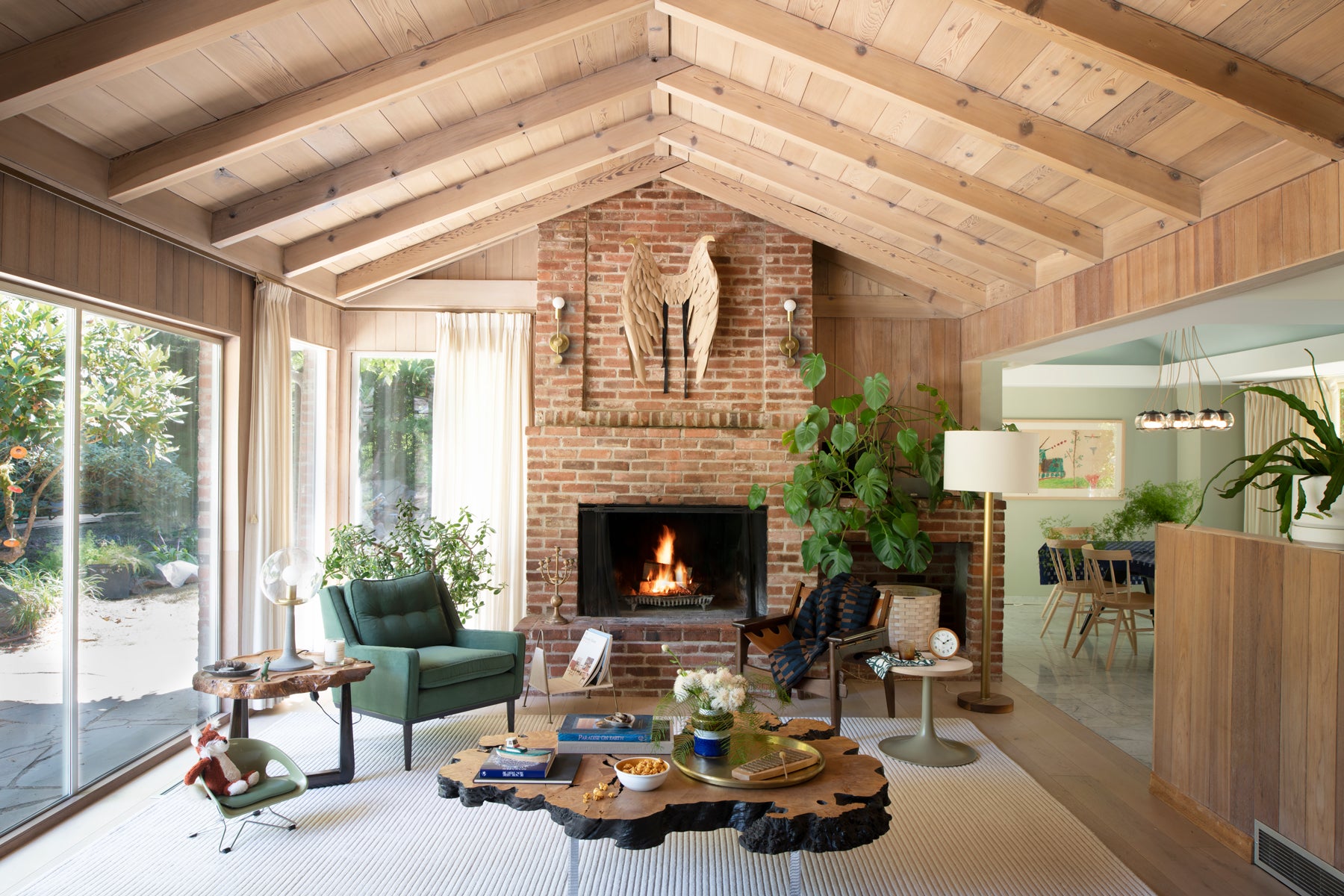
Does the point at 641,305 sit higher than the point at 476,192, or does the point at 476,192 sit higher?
the point at 476,192

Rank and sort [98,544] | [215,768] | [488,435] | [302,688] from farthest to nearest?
[488,435]
[98,544]
[302,688]
[215,768]

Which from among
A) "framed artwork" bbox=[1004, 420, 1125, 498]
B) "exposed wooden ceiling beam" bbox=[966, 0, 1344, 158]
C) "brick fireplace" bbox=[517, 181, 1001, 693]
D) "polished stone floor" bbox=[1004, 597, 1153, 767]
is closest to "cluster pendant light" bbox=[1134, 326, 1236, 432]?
"framed artwork" bbox=[1004, 420, 1125, 498]

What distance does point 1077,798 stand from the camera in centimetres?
366

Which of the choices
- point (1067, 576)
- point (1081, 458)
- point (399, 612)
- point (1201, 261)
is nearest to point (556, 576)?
point (399, 612)

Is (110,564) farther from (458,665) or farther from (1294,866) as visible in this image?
(1294,866)

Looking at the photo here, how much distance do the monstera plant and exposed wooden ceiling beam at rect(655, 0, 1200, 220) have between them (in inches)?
84.0

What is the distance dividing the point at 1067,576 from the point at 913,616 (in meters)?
2.91

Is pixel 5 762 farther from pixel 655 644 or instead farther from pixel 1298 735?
pixel 1298 735

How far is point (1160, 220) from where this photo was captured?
3.50 metres

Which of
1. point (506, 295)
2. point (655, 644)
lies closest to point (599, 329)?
point (506, 295)

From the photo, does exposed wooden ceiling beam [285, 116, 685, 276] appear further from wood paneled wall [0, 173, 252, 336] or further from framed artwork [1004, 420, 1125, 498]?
framed artwork [1004, 420, 1125, 498]

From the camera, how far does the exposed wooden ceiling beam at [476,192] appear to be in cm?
474

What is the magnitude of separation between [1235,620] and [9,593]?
443cm

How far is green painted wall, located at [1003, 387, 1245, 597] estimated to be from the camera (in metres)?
9.00
